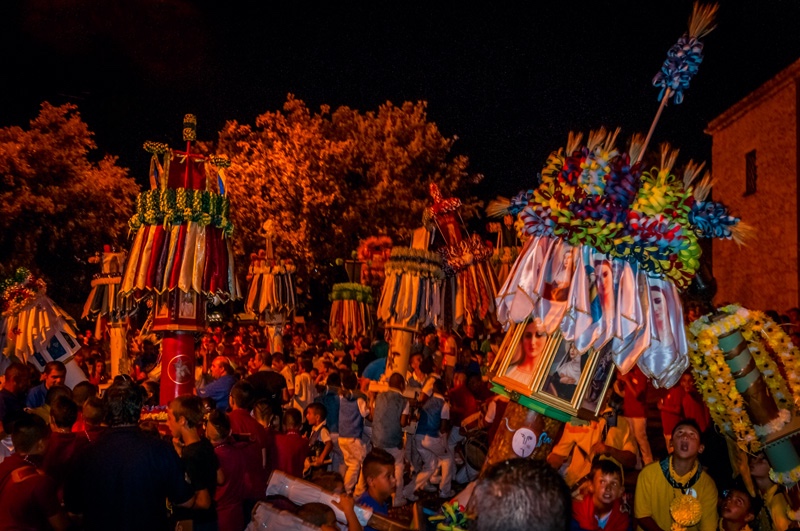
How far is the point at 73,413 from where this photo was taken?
6.12m

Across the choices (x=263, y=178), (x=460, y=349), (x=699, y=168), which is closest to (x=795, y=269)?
(x=460, y=349)

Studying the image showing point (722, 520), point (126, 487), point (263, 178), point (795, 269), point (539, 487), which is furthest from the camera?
point (263, 178)

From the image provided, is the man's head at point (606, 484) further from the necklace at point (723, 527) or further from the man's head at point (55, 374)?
the man's head at point (55, 374)

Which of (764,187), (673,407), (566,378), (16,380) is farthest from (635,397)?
(764,187)

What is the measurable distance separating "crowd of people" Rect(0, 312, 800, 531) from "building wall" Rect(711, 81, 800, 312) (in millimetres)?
9040

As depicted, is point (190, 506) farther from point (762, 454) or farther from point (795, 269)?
point (795, 269)

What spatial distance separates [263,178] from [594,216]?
28204mm

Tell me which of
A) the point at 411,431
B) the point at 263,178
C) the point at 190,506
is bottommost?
the point at 411,431

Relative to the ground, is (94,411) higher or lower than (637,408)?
higher

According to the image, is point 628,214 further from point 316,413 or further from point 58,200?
point 58,200

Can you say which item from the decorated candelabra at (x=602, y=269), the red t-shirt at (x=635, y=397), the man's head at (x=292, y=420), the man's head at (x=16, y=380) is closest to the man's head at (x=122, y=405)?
the decorated candelabra at (x=602, y=269)

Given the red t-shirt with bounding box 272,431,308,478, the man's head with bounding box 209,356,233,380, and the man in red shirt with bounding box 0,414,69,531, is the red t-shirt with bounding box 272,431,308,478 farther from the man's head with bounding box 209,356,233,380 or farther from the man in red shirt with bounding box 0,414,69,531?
the man's head with bounding box 209,356,233,380

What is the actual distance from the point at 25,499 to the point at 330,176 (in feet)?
90.8

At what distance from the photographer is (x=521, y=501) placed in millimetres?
2422
